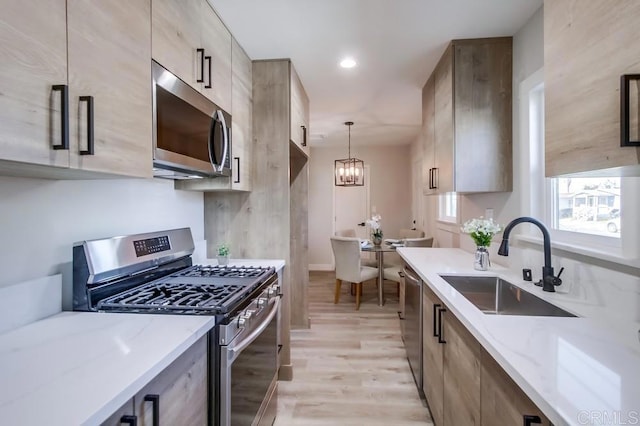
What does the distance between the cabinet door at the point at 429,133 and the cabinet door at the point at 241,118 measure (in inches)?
60.6

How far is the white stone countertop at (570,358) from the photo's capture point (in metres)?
0.68

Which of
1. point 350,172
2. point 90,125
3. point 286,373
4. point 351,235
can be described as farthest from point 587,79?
point 351,235

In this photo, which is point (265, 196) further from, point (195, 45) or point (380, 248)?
point (380, 248)

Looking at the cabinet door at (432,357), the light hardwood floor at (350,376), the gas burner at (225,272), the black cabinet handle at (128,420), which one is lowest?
the light hardwood floor at (350,376)

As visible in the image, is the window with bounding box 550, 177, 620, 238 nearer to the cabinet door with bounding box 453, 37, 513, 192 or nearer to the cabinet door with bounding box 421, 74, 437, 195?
the cabinet door with bounding box 453, 37, 513, 192

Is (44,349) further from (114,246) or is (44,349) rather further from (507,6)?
(507,6)

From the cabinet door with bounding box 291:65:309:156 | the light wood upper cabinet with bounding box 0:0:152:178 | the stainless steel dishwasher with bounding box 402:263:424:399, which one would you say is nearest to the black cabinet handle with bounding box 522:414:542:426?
the stainless steel dishwasher with bounding box 402:263:424:399

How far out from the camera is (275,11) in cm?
184

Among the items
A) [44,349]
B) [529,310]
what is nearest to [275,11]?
[44,349]

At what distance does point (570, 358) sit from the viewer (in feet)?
2.90

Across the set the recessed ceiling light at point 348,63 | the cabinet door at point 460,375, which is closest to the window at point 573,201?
the cabinet door at point 460,375

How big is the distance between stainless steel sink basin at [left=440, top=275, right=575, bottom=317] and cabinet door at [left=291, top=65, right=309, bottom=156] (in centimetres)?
167

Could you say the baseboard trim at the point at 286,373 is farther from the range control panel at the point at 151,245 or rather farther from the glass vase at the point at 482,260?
the glass vase at the point at 482,260

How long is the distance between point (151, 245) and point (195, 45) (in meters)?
1.07
